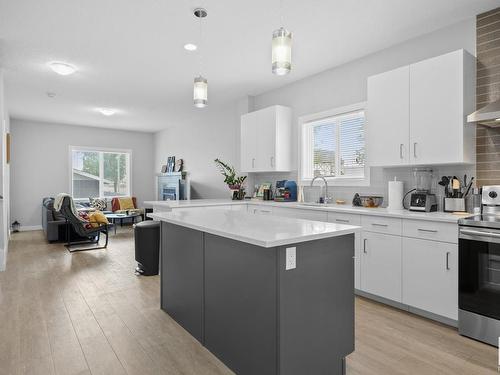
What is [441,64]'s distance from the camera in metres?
2.81

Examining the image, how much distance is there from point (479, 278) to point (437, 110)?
4.81 feet

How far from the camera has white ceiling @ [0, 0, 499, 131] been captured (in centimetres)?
278

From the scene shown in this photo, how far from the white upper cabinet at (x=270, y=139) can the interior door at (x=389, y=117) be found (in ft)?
5.11

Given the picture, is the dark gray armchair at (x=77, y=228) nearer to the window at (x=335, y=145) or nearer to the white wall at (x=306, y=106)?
the white wall at (x=306, y=106)

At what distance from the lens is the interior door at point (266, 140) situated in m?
4.72

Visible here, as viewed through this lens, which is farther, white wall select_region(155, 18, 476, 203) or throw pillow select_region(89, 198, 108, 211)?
throw pillow select_region(89, 198, 108, 211)

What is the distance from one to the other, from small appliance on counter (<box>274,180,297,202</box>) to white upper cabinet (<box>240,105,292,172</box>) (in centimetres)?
25

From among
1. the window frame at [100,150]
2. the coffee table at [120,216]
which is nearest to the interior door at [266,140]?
the coffee table at [120,216]

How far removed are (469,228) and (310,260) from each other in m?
1.44

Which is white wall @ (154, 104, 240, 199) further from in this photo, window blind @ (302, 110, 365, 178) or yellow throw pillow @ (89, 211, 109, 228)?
yellow throw pillow @ (89, 211, 109, 228)

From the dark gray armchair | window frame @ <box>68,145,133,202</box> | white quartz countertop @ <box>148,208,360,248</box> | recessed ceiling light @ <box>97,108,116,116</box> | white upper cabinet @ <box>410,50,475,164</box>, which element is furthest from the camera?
window frame @ <box>68,145,133,202</box>

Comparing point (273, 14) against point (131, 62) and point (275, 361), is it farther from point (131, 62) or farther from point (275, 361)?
point (275, 361)

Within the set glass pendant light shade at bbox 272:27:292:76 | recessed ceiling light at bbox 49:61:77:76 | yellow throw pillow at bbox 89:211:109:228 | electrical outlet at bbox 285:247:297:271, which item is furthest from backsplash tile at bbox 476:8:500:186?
yellow throw pillow at bbox 89:211:109:228

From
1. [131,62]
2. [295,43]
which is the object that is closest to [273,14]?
[295,43]
